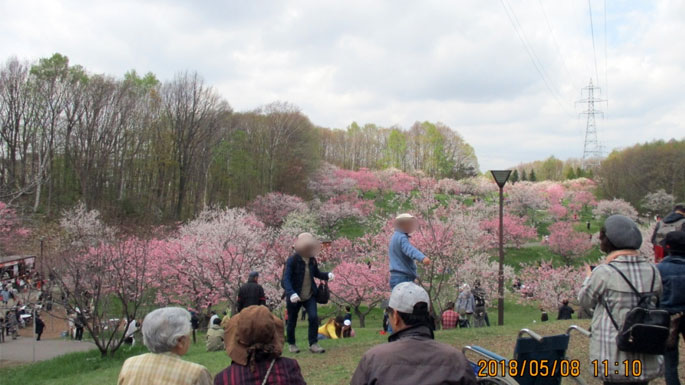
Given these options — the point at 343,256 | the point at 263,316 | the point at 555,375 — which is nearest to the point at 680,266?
the point at 555,375

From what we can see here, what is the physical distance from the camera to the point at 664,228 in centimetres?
493

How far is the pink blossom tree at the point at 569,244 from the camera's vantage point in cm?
3472

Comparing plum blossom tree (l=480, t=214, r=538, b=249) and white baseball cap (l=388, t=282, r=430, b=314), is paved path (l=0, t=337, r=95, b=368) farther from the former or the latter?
plum blossom tree (l=480, t=214, r=538, b=249)

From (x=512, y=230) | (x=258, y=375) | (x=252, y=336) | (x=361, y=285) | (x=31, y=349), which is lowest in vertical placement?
(x=31, y=349)

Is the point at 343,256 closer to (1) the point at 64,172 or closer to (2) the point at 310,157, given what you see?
(2) the point at 310,157

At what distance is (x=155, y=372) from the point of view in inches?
107

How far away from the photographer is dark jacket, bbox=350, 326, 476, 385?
2.34 meters

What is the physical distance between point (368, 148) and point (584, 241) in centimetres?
4972

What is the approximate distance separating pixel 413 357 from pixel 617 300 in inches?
60.1

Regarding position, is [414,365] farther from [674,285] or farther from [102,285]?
[102,285]
